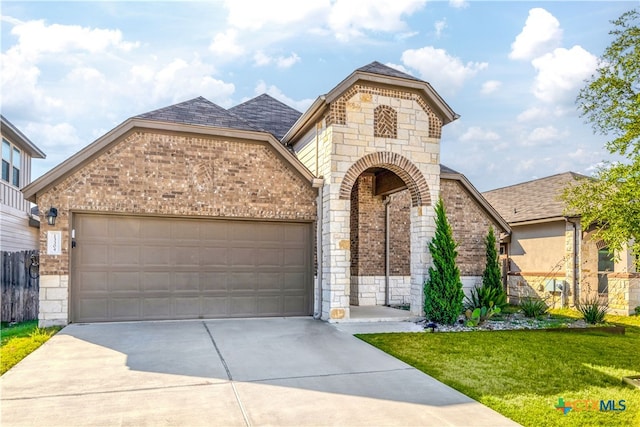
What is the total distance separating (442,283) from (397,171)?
121 inches

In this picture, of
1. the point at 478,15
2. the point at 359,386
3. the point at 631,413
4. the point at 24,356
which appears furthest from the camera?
the point at 478,15

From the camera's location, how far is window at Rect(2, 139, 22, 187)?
14941 mm

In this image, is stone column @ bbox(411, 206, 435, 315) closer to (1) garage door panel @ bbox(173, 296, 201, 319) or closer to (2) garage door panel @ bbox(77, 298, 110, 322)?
(1) garage door panel @ bbox(173, 296, 201, 319)

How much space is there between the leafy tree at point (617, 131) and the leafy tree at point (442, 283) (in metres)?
3.25

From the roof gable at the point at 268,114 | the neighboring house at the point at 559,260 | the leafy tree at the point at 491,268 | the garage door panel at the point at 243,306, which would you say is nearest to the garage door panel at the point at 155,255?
the garage door panel at the point at 243,306

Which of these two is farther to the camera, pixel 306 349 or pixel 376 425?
pixel 306 349

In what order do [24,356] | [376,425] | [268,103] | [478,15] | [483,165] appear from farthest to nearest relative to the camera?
[483,165] < [268,103] < [478,15] < [24,356] < [376,425]

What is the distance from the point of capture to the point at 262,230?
11.4 meters

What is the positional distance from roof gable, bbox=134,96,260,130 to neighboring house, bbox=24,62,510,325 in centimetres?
5

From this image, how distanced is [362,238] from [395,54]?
5893 millimetres

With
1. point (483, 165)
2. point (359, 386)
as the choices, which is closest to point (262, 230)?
point (359, 386)

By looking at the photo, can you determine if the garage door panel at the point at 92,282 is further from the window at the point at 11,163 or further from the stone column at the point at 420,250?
the stone column at the point at 420,250

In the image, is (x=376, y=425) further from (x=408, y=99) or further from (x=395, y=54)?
(x=395, y=54)

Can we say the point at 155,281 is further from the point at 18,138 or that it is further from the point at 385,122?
the point at 18,138
